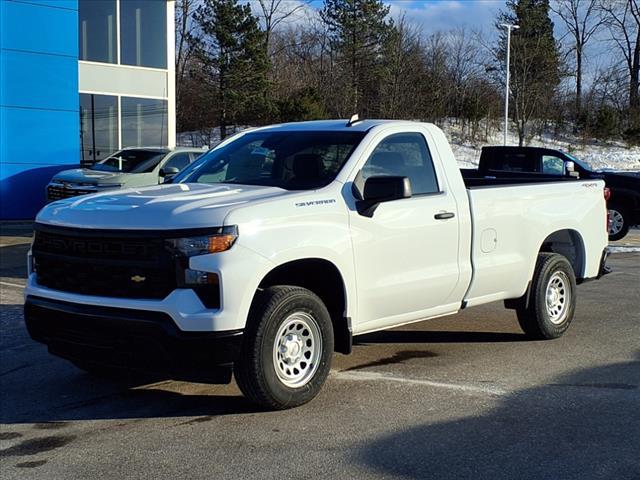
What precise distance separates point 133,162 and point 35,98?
4.13m

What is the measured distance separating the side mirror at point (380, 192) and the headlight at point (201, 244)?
1.22 meters

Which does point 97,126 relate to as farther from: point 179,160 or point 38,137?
point 179,160

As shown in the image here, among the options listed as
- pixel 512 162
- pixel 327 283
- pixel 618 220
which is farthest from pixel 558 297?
pixel 618 220

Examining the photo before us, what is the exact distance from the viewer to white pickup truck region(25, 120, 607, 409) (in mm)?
5012

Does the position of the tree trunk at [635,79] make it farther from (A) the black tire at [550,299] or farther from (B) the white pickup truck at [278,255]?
(B) the white pickup truck at [278,255]

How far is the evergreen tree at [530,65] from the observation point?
52.9 m

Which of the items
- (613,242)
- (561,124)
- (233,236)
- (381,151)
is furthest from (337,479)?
(561,124)

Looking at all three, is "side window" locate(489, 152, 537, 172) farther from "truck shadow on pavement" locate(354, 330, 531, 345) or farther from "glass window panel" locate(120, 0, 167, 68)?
"glass window panel" locate(120, 0, 167, 68)

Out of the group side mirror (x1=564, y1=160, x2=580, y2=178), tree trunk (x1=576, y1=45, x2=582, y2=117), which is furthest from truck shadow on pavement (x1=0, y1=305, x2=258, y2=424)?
tree trunk (x1=576, y1=45, x2=582, y2=117)

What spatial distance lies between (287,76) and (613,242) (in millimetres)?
40429

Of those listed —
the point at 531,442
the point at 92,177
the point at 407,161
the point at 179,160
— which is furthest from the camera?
the point at 179,160

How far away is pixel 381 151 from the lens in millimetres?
6363

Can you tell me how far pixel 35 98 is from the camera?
19719 mm

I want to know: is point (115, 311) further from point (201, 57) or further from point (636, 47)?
point (636, 47)
